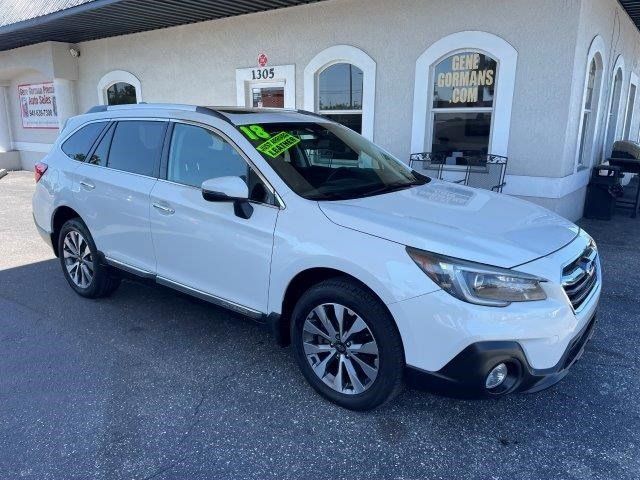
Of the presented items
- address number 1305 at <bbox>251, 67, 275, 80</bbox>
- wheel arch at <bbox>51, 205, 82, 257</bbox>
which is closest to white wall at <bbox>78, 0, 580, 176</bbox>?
address number 1305 at <bbox>251, 67, 275, 80</bbox>

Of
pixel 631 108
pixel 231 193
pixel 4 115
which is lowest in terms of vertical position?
pixel 231 193

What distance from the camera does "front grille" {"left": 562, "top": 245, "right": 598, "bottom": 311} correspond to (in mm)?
2533

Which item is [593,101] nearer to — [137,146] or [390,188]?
[390,188]

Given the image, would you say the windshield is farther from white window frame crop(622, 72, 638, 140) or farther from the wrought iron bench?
white window frame crop(622, 72, 638, 140)

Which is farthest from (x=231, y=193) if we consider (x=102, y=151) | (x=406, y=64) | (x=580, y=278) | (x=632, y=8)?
(x=632, y=8)

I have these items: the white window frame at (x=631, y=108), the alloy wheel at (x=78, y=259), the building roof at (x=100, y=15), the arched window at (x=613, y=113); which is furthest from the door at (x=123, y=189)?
the white window frame at (x=631, y=108)

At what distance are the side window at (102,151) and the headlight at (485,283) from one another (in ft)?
10.3

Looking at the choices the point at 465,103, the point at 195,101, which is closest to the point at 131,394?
the point at 465,103

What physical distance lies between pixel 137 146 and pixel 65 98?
10252mm

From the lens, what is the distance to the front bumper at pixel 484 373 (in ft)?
7.59

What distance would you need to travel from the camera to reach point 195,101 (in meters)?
10.2

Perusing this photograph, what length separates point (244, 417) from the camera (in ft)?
9.26

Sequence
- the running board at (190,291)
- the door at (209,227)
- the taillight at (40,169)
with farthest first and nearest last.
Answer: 1. the taillight at (40,169)
2. the running board at (190,291)
3. the door at (209,227)

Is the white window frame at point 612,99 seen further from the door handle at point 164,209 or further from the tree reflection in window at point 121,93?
the tree reflection in window at point 121,93
